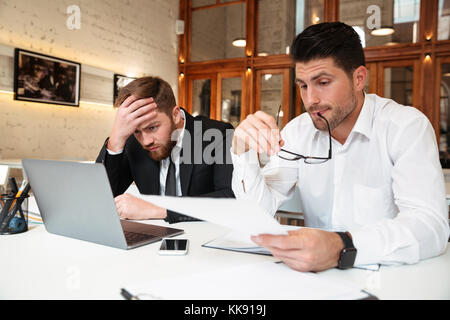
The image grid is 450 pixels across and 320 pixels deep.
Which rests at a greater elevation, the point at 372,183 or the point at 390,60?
the point at 390,60

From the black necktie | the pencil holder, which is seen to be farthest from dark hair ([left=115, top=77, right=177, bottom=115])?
the pencil holder

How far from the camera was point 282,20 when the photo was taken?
6008 millimetres


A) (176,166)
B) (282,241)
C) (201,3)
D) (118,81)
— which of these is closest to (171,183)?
(176,166)

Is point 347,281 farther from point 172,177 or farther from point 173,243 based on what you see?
point 172,177

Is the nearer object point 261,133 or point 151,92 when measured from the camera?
point 261,133

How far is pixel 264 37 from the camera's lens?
616 cm

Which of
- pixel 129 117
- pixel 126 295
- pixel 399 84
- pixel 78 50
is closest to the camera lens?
pixel 126 295

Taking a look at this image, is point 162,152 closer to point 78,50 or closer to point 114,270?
point 114,270

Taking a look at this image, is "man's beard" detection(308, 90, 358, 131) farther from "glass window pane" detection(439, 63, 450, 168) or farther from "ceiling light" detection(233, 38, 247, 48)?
"ceiling light" detection(233, 38, 247, 48)

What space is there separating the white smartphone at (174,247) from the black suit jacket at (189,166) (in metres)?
0.75

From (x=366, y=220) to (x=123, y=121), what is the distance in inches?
42.4

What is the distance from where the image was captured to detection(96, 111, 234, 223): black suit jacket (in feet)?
5.82

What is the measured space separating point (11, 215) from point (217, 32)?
236 inches

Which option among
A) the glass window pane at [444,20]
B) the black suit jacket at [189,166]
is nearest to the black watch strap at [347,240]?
the black suit jacket at [189,166]
